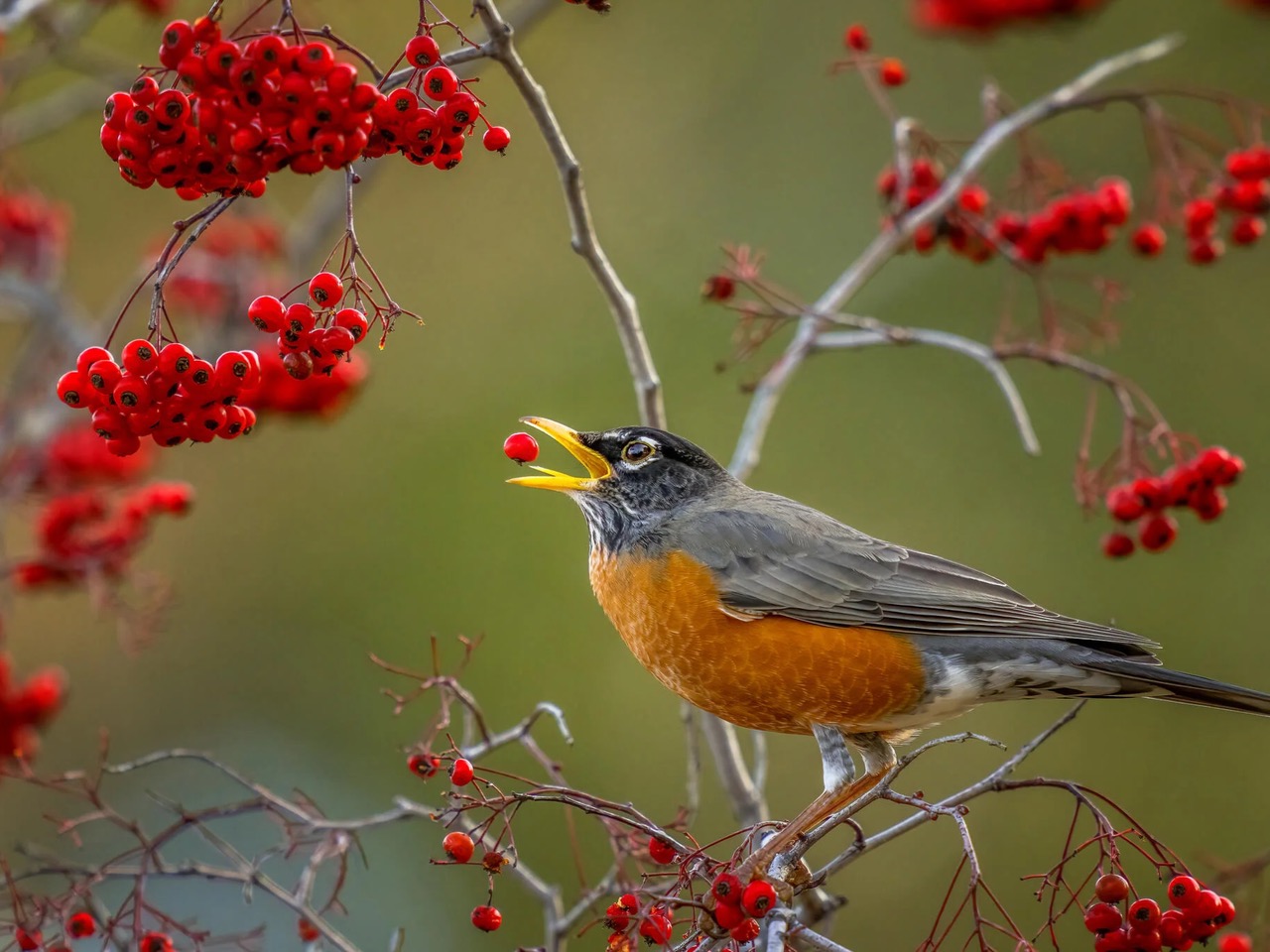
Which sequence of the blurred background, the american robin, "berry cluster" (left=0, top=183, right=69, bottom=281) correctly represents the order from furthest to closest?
the blurred background
"berry cluster" (left=0, top=183, right=69, bottom=281)
the american robin

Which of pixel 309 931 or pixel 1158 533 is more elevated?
pixel 1158 533

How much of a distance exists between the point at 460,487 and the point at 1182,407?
392 cm

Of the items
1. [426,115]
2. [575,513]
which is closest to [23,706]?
[426,115]

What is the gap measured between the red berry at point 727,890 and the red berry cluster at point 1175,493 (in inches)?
59.3

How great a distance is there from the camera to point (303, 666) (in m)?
7.67

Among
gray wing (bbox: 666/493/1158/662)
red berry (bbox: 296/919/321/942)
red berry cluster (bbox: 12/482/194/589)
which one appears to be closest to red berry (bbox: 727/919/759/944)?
red berry (bbox: 296/919/321/942)

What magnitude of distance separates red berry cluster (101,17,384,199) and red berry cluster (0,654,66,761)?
2.63m

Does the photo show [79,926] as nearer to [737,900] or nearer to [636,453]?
[737,900]

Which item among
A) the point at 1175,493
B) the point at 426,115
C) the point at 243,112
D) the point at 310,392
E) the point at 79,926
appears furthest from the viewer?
the point at 310,392

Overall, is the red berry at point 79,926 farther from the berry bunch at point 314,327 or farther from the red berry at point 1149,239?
the red berry at point 1149,239

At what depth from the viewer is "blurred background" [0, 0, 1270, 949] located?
7184 millimetres

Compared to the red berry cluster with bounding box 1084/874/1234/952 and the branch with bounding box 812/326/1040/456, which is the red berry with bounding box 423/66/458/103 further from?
the red berry cluster with bounding box 1084/874/1234/952

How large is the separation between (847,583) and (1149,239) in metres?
1.49

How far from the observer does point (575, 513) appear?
724 cm
